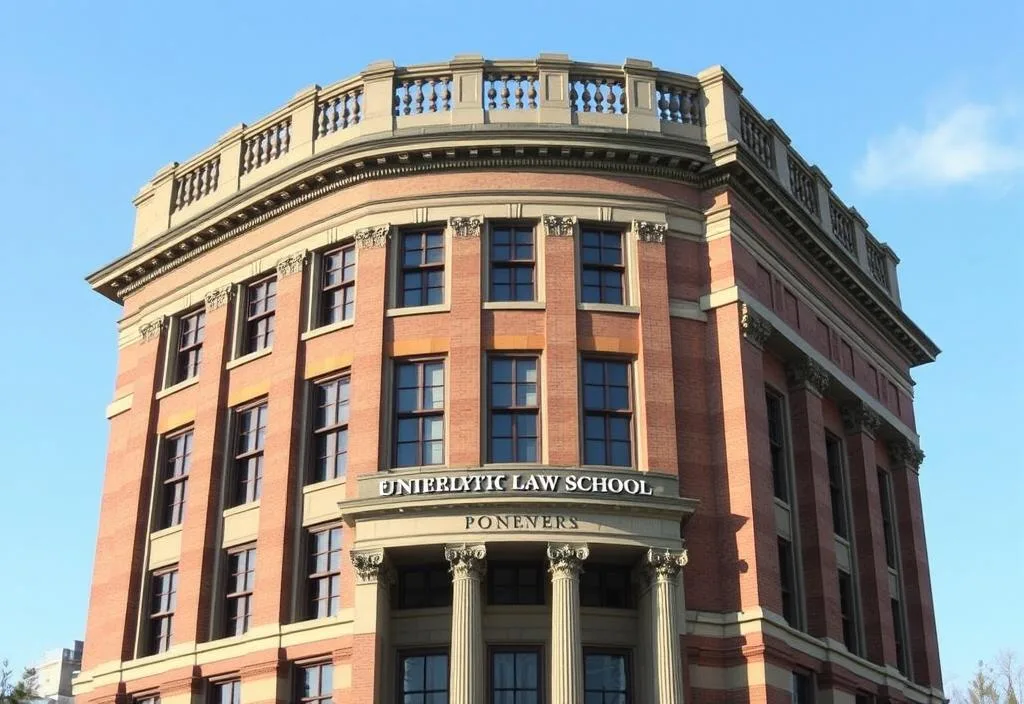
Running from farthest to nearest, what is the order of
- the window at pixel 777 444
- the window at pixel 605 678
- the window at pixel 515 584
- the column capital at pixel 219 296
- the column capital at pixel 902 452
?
the column capital at pixel 902 452, the column capital at pixel 219 296, the window at pixel 777 444, the window at pixel 515 584, the window at pixel 605 678

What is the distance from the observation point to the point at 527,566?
103 feet

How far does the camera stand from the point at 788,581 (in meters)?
35.2

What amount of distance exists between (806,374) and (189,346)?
1817 centimetres

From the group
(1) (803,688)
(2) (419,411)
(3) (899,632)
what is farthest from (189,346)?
(3) (899,632)

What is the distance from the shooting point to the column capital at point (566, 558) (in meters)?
29.9

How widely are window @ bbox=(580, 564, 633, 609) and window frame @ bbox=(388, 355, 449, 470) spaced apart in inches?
176

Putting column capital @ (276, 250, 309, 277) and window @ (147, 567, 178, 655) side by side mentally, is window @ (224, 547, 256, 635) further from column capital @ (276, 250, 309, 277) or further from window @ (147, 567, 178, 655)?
column capital @ (276, 250, 309, 277)

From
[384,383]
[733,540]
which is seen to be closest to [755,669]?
[733,540]

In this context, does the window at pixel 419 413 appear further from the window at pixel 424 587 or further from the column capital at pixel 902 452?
the column capital at pixel 902 452

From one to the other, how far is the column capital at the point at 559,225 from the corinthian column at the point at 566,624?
8.67m

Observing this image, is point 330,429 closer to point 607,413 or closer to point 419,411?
point 419,411

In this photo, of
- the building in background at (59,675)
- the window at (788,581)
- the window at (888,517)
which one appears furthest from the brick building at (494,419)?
the building in background at (59,675)

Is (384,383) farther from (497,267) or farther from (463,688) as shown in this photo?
(463,688)

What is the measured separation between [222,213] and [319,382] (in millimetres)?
6595
